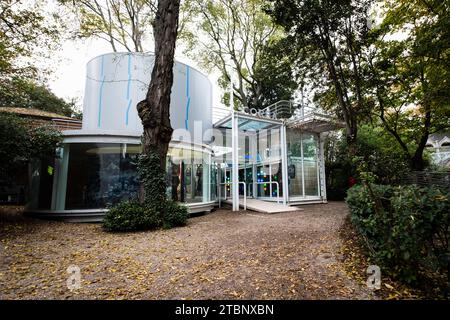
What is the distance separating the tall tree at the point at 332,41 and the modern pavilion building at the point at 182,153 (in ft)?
9.33

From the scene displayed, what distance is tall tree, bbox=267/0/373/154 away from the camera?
24.0ft

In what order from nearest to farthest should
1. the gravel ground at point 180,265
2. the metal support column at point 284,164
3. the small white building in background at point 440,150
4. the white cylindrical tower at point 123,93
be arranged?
the gravel ground at point 180,265 < the white cylindrical tower at point 123,93 < the metal support column at point 284,164 < the small white building in background at point 440,150

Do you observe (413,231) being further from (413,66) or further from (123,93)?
(123,93)

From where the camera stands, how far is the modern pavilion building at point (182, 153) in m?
8.05

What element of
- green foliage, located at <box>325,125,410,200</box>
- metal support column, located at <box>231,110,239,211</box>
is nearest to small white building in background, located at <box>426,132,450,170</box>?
green foliage, located at <box>325,125,410,200</box>

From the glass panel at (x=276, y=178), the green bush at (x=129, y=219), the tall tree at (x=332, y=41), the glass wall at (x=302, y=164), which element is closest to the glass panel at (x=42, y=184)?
the green bush at (x=129, y=219)

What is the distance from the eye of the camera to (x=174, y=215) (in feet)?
22.2

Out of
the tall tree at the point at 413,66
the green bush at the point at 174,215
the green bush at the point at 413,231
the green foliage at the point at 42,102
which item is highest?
the green foliage at the point at 42,102

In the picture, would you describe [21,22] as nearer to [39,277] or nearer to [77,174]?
[77,174]

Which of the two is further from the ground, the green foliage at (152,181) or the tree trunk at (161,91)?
the tree trunk at (161,91)

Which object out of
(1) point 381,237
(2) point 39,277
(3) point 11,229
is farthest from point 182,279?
(3) point 11,229

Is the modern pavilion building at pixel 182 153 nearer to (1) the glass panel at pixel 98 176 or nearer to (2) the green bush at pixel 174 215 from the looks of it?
(1) the glass panel at pixel 98 176

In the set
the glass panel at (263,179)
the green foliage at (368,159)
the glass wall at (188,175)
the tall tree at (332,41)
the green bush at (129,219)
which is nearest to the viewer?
the green bush at (129,219)

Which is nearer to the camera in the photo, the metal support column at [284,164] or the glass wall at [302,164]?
the metal support column at [284,164]
